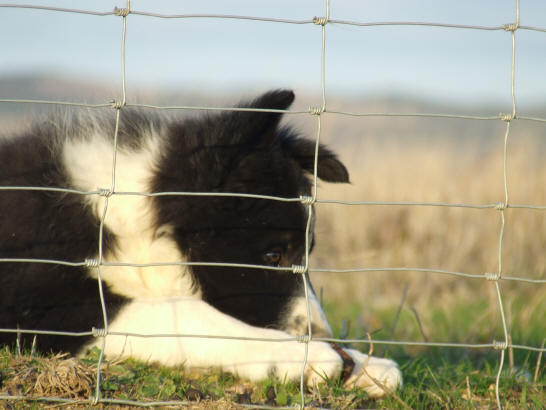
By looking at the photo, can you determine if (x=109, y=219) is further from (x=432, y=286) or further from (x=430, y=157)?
(x=430, y=157)

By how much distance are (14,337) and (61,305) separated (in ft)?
0.82

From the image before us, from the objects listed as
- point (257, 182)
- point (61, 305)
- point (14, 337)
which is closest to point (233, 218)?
point (257, 182)

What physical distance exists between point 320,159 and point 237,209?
62 cm

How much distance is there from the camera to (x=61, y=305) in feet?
9.82

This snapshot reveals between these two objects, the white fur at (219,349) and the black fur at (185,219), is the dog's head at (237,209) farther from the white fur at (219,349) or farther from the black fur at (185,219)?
the white fur at (219,349)

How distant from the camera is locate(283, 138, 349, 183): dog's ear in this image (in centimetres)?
368

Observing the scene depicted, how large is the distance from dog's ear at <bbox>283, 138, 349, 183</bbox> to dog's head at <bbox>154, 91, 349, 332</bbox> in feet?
0.51

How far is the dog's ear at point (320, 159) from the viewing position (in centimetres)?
368

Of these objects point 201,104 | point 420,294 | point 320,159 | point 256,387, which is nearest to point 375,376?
point 256,387

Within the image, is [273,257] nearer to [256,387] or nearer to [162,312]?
[162,312]

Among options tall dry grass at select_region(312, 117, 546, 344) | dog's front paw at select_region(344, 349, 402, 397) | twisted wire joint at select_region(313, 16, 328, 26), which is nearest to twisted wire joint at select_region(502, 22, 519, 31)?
twisted wire joint at select_region(313, 16, 328, 26)

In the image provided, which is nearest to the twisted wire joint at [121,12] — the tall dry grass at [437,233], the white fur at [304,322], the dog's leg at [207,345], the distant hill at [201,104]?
the distant hill at [201,104]

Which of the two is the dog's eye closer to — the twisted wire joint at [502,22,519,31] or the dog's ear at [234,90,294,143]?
the dog's ear at [234,90,294,143]

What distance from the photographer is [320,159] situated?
145 inches
